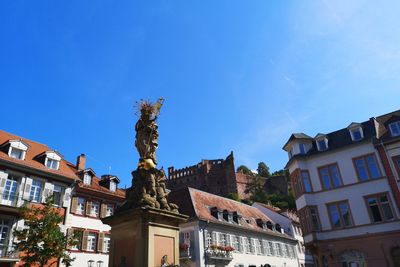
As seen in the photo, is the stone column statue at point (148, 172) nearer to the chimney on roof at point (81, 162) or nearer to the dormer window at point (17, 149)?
the dormer window at point (17, 149)

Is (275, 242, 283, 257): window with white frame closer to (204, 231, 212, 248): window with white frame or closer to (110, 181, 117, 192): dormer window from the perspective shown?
(204, 231, 212, 248): window with white frame

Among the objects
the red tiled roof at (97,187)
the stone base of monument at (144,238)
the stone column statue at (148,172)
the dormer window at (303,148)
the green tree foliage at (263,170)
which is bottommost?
the stone base of monument at (144,238)

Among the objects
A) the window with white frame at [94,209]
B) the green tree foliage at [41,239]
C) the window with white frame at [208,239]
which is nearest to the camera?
the green tree foliage at [41,239]

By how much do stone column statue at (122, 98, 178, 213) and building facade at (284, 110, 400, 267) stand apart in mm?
19491

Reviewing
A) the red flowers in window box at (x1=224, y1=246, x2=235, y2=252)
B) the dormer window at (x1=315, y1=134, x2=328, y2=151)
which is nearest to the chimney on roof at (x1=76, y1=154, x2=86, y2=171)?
the red flowers in window box at (x1=224, y1=246, x2=235, y2=252)

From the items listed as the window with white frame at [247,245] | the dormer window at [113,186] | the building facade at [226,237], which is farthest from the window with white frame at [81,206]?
the window with white frame at [247,245]

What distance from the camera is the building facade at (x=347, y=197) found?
924 inches

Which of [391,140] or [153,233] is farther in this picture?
[391,140]

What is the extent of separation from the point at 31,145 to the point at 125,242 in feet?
81.0

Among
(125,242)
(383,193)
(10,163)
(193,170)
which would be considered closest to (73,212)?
(10,163)

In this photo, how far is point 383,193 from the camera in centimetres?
2436

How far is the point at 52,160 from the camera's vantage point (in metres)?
27.9

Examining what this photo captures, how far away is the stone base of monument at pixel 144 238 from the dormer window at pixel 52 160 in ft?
68.7

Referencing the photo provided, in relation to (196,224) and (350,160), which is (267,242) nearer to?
(196,224)
